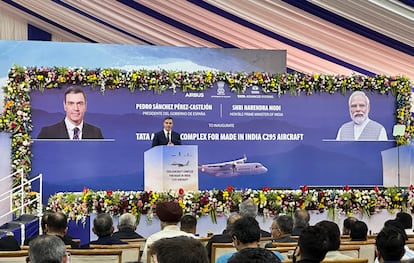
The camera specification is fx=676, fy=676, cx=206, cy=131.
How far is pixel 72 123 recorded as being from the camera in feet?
28.1

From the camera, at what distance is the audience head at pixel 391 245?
3404 mm

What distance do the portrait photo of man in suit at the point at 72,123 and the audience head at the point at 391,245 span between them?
569 centimetres

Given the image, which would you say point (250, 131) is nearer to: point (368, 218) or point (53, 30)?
point (368, 218)

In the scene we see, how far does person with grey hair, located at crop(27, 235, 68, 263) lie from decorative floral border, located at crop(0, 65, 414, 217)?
5.59m

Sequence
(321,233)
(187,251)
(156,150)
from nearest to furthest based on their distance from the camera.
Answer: (187,251)
(321,233)
(156,150)

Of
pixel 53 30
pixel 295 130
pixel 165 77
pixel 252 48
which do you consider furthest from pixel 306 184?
pixel 53 30

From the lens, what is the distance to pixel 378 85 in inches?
357

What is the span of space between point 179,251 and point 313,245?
136cm

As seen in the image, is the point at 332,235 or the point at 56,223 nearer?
the point at 332,235

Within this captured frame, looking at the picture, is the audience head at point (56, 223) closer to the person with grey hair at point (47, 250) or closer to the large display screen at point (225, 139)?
the person with grey hair at point (47, 250)

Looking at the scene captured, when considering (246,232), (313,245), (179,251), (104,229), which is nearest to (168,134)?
(104,229)

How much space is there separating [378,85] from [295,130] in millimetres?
1288

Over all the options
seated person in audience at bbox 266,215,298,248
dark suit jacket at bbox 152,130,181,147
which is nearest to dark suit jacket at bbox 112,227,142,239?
seated person in audience at bbox 266,215,298,248

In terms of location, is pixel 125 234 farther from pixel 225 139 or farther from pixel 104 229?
pixel 225 139
